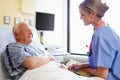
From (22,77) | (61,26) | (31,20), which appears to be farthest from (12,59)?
(61,26)

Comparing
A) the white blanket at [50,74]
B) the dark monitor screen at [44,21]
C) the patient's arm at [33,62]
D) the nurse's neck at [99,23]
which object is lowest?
the white blanket at [50,74]

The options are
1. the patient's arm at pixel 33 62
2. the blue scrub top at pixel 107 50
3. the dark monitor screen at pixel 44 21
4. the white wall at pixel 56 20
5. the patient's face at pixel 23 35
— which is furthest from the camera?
the white wall at pixel 56 20

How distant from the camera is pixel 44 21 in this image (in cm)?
360

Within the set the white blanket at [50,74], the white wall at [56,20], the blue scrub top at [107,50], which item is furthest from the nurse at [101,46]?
the white wall at [56,20]

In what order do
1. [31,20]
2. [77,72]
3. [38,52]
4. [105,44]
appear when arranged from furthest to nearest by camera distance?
[31,20]
[38,52]
[77,72]
[105,44]

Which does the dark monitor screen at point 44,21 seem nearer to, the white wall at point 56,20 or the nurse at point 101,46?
the white wall at point 56,20

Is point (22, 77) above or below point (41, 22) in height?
below

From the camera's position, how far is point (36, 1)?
369 centimetres

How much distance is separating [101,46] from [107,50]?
0.06m

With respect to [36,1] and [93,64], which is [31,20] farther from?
[93,64]

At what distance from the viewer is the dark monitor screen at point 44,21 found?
138 inches

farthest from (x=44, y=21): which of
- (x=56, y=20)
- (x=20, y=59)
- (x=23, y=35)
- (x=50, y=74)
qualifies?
(x=50, y=74)

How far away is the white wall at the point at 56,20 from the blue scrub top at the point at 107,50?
7.79ft

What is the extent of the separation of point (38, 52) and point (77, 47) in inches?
94.6
